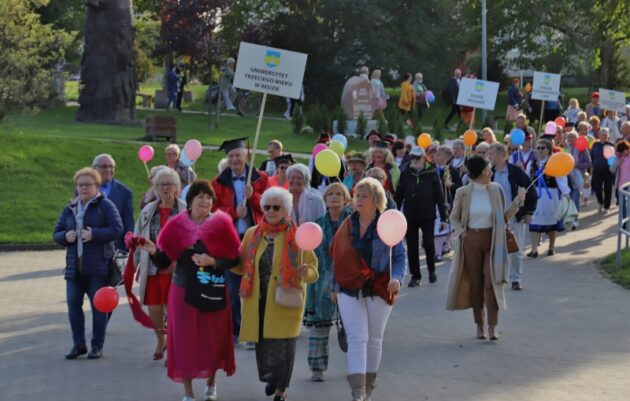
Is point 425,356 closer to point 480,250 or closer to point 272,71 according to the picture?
point 480,250

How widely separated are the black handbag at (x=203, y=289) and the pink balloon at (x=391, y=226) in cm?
129

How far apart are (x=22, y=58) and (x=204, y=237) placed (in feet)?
56.8

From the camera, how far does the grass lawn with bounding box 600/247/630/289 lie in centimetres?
1722

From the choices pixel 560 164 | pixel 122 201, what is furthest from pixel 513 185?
pixel 122 201

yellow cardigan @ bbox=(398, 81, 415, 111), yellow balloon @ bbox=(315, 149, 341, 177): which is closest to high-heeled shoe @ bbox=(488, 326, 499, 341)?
yellow balloon @ bbox=(315, 149, 341, 177)

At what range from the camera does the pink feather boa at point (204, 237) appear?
32.9 feet

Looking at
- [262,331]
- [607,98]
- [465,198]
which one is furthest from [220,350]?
[607,98]

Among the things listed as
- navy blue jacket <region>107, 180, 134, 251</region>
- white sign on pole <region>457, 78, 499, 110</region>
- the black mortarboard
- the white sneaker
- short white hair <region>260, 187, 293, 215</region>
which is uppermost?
→ white sign on pole <region>457, 78, 499, 110</region>

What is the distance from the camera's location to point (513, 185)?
635 inches

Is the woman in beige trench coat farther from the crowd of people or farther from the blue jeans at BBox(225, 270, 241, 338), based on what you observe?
the blue jeans at BBox(225, 270, 241, 338)

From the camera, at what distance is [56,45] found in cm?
2806

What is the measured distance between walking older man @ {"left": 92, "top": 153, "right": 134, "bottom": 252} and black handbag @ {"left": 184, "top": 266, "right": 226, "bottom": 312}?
2866mm

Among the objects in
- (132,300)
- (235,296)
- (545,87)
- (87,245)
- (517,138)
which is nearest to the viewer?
(132,300)

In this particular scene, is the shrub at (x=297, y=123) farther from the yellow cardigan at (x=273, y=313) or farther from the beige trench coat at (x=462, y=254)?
the yellow cardigan at (x=273, y=313)
